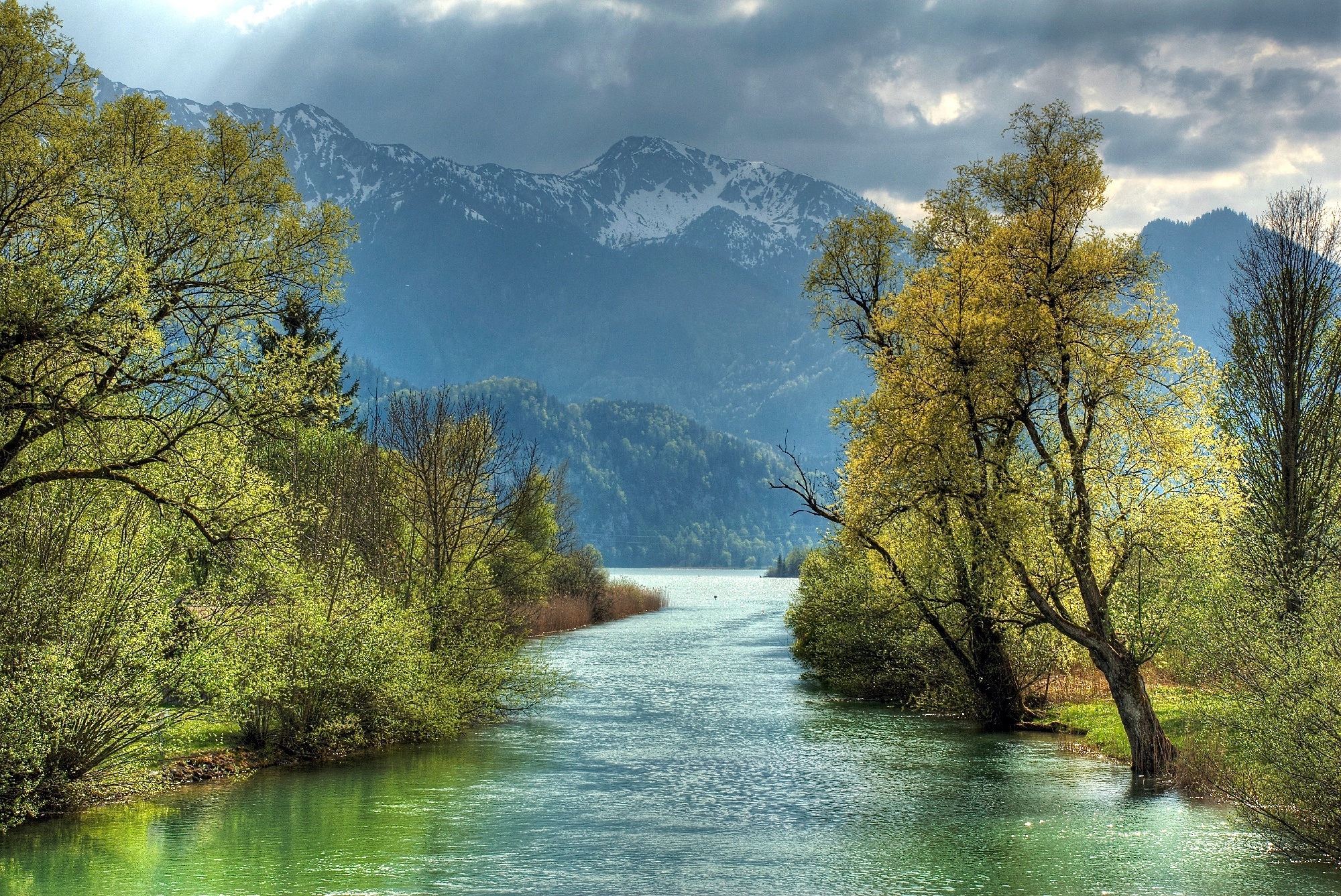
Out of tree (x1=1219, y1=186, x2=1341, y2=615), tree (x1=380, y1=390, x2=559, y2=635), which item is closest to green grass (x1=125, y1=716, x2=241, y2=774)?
tree (x1=380, y1=390, x2=559, y2=635)

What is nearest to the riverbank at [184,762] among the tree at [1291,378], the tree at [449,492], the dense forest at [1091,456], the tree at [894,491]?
the tree at [449,492]

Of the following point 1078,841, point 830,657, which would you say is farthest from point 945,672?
point 1078,841

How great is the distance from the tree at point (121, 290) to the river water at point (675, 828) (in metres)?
6.18

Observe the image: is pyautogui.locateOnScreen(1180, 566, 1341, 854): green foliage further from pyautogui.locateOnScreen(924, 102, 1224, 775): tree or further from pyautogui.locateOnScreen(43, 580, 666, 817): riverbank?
pyautogui.locateOnScreen(43, 580, 666, 817): riverbank

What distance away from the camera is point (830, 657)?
43.9m

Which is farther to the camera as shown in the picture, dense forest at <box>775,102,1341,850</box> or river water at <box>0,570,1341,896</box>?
dense forest at <box>775,102,1341,850</box>

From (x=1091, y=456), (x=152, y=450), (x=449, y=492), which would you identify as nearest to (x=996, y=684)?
(x=1091, y=456)

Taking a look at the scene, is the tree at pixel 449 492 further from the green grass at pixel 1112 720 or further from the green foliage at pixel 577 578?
the green foliage at pixel 577 578

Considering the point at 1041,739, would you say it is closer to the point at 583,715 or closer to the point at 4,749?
the point at 583,715

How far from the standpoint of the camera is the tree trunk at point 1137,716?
24328 mm

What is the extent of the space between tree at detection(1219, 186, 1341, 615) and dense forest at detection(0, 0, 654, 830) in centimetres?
2551

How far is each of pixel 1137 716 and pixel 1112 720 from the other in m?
6.98

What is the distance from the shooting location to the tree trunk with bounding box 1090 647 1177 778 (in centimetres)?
2433

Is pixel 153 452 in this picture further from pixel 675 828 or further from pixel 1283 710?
pixel 1283 710
